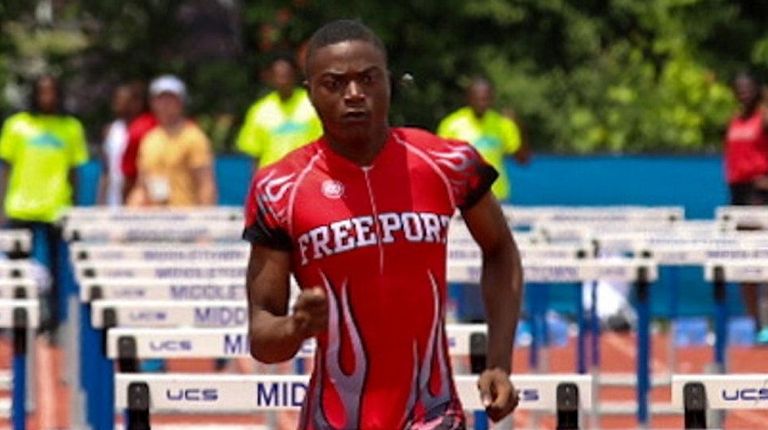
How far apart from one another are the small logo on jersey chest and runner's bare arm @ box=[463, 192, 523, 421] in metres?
0.33

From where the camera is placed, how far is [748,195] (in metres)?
20.1

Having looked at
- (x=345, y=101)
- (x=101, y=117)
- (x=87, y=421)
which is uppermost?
(x=101, y=117)

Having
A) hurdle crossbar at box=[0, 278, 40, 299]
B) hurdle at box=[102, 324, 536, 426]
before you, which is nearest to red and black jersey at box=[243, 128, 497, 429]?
hurdle at box=[102, 324, 536, 426]

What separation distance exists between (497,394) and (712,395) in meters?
1.40

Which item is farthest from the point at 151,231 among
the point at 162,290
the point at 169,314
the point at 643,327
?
the point at 169,314

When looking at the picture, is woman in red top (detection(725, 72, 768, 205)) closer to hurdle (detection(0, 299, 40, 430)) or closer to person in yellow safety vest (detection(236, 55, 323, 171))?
person in yellow safety vest (detection(236, 55, 323, 171))

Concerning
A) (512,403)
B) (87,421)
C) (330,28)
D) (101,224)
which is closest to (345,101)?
(330,28)

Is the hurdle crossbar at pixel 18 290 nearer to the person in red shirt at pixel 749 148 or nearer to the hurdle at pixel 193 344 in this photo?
the hurdle at pixel 193 344

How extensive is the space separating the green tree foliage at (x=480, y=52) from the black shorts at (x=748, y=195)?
788 centimetres

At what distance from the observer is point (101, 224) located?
16.7m

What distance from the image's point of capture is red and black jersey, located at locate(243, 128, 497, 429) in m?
6.70

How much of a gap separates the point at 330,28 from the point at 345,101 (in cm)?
23

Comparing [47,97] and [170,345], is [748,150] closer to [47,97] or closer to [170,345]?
[47,97]

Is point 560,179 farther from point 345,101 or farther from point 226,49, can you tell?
point 345,101
